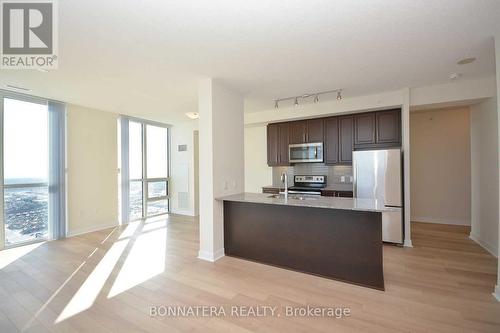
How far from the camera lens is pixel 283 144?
5.43m

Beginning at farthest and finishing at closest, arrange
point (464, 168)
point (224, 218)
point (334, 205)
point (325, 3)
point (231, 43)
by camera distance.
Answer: point (464, 168), point (224, 218), point (334, 205), point (231, 43), point (325, 3)

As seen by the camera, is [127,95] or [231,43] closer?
[231,43]

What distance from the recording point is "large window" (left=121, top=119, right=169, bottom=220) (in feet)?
19.2

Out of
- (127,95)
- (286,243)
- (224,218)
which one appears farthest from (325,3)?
(127,95)

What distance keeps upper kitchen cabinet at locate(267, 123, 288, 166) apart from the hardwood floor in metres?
2.66

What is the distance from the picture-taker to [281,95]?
168 inches

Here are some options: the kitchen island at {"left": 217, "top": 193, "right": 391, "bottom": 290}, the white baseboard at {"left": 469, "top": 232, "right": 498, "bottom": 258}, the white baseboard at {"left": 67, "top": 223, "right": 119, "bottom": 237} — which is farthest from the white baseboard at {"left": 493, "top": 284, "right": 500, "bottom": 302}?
the white baseboard at {"left": 67, "top": 223, "right": 119, "bottom": 237}

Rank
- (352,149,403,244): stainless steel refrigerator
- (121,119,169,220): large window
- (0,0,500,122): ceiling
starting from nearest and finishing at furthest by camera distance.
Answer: (0,0,500,122): ceiling, (352,149,403,244): stainless steel refrigerator, (121,119,169,220): large window

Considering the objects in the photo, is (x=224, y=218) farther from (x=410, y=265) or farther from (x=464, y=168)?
(x=464, y=168)

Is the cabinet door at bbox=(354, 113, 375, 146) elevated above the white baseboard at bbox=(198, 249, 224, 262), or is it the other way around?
the cabinet door at bbox=(354, 113, 375, 146)

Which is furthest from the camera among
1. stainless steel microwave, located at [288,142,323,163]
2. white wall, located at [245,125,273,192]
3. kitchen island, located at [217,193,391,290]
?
white wall, located at [245,125,273,192]

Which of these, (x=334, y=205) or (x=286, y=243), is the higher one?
(x=334, y=205)

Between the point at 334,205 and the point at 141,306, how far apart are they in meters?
2.32

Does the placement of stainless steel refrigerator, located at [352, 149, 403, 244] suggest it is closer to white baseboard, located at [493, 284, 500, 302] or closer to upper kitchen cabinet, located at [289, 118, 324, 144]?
upper kitchen cabinet, located at [289, 118, 324, 144]
